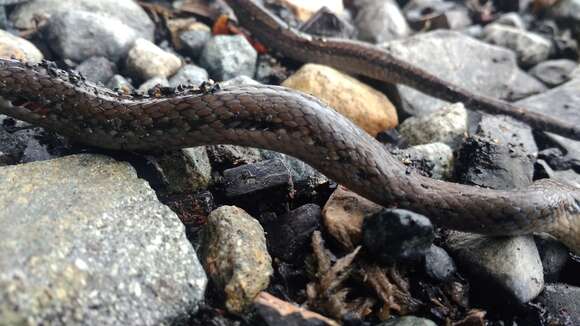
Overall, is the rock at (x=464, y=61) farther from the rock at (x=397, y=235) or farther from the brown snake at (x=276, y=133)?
the rock at (x=397, y=235)

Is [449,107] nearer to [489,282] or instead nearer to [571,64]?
[489,282]

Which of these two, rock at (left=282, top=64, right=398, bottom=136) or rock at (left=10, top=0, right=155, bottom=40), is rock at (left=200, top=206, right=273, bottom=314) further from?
rock at (left=10, top=0, right=155, bottom=40)

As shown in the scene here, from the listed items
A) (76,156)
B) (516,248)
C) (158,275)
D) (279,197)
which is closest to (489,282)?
(516,248)

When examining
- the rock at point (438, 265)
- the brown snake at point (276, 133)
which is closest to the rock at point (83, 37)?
the brown snake at point (276, 133)

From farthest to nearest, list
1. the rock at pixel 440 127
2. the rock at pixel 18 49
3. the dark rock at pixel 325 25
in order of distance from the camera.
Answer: the dark rock at pixel 325 25, the rock at pixel 440 127, the rock at pixel 18 49

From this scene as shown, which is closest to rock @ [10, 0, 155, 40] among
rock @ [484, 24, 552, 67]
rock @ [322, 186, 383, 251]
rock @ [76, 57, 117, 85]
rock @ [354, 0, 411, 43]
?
rock @ [76, 57, 117, 85]
